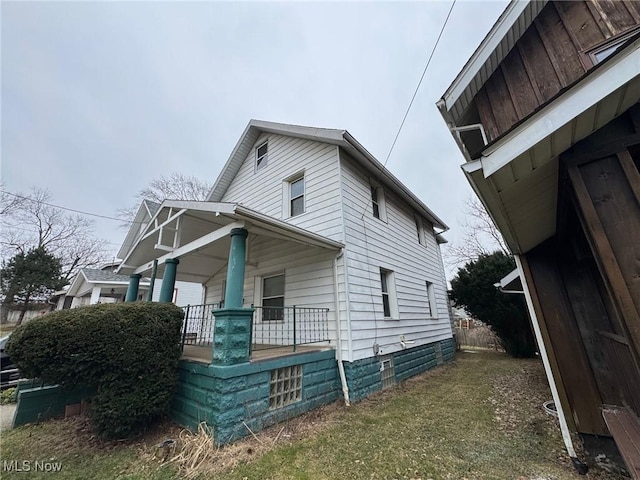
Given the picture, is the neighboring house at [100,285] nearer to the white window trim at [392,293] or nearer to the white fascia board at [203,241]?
the white fascia board at [203,241]

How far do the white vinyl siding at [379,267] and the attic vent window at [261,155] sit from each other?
→ 10.2 ft

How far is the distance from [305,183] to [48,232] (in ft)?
88.6

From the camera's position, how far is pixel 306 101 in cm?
1126

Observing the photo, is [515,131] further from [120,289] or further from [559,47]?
[120,289]

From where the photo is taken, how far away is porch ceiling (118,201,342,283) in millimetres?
4500

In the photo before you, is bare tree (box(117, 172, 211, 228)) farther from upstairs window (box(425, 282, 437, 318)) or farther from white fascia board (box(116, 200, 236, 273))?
upstairs window (box(425, 282, 437, 318))

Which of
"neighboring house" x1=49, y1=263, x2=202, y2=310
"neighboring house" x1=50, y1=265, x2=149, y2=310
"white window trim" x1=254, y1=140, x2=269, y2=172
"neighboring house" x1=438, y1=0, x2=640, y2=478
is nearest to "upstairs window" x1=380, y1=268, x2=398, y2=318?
"neighboring house" x1=438, y1=0, x2=640, y2=478

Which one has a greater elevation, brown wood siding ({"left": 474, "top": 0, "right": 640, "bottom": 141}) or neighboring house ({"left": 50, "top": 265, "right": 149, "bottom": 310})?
brown wood siding ({"left": 474, "top": 0, "right": 640, "bottom": 141})

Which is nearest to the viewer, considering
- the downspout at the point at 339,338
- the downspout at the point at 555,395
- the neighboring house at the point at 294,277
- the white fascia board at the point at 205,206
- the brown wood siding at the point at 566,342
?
the downspout at the point at 555,395

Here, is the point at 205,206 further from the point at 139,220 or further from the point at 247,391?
the point at 139,220

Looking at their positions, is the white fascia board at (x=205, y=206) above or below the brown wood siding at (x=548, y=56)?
below

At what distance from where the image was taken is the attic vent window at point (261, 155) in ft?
28.0

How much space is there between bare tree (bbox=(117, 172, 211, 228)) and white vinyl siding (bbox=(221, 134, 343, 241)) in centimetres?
1210

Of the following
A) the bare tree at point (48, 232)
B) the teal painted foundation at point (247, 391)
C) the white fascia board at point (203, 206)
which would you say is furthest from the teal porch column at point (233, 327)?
the bare tree at point (48, 232)
